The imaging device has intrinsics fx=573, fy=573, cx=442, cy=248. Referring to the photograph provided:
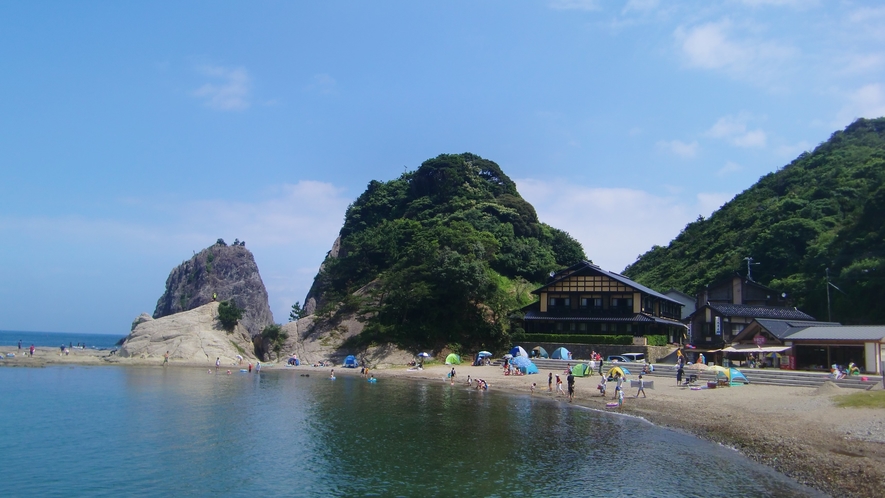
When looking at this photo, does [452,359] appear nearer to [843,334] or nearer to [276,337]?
[276,337]

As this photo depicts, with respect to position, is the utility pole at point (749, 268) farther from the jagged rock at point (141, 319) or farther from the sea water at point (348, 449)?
the jagged rock at point (141, 319)

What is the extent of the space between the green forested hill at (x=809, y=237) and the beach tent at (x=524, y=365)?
3295cm

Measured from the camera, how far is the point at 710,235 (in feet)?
326

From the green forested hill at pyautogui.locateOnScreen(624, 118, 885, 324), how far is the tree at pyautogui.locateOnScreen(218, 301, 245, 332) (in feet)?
208

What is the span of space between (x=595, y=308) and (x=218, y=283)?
272 feet

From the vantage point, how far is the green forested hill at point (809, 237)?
57.8 metres

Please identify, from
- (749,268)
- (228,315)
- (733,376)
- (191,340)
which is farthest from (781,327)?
(191,340)

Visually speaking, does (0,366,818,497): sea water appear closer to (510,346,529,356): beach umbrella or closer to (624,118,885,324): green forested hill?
(510,346,529,356): beach umbrella

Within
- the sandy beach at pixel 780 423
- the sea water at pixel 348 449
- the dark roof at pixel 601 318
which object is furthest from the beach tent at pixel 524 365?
the dark roof at pixel 601 318

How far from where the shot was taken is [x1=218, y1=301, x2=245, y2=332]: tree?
72000mm

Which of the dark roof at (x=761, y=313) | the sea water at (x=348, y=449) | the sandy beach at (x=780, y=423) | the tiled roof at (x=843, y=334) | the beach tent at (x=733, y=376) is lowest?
the sea water at (x=348, y=449)

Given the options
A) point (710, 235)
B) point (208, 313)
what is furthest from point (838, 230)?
point (208, 313)

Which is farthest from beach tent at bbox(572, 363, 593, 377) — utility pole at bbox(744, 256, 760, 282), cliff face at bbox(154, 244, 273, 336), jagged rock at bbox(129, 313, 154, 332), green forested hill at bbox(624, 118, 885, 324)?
cliff face at bbox(154, 244, 273, 336)

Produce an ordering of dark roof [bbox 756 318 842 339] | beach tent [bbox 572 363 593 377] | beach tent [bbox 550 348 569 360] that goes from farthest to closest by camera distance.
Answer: beach tent [bbox 550 348 569 360] → beach tent [bbox 572 363 593 377] → dark roof [bbox 756 318 842 339]
